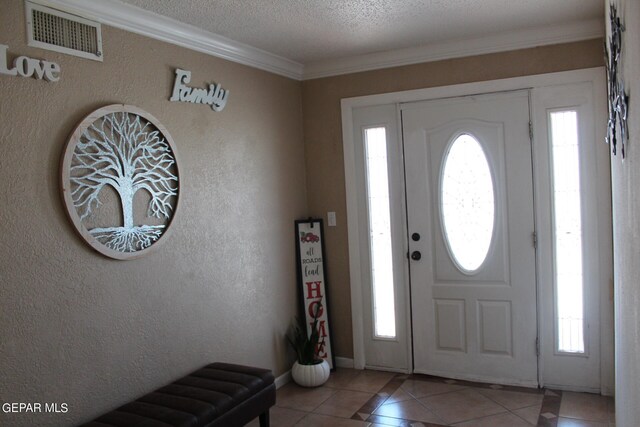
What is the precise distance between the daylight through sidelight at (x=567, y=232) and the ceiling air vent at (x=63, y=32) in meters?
2.91

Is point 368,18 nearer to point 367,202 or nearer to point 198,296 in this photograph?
point 367,202

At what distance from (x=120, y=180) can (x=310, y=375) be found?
6.69 feet

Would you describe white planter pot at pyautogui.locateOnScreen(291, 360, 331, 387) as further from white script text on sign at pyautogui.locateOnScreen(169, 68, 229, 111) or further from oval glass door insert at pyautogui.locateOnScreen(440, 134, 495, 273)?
white script text on sign at pyautogui.locateOnScreen(169, 68, 229, 111)

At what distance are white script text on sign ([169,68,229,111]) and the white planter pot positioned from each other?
1963 millimetres

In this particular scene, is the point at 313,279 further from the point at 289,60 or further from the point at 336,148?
the point at 289,60

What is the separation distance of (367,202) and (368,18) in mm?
1503

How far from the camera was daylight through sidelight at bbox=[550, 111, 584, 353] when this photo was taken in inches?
147

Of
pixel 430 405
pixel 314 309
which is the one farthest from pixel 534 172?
pixel 314 309

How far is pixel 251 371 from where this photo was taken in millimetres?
3207

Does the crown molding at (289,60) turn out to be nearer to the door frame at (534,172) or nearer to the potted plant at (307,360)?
the door frame at (534,172)

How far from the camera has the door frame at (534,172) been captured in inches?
142

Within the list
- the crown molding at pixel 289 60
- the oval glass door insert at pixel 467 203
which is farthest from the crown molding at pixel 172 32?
the oval glass door insert at pixel 467 203

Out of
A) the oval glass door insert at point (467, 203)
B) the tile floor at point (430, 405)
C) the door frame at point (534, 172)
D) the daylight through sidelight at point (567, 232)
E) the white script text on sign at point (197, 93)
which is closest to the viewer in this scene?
the white script text on sign at point (197, 93)

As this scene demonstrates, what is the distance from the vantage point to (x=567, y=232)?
12.4ft
